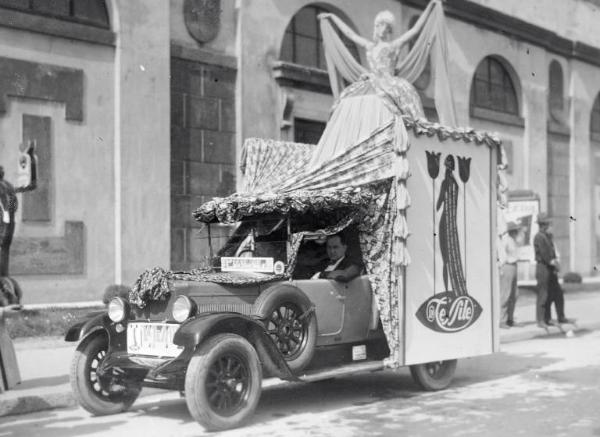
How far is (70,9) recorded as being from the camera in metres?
14.1

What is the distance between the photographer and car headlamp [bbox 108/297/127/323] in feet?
26.4

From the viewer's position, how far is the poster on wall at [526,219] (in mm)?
17812

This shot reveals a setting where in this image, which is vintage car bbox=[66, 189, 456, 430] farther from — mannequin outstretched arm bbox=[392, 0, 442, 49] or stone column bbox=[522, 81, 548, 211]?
stone column bbox=[522, 81, 548, 211]

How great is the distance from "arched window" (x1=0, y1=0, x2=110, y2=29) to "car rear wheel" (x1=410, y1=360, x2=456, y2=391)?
8.22m

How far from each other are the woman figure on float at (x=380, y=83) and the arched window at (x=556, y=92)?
15.4 m

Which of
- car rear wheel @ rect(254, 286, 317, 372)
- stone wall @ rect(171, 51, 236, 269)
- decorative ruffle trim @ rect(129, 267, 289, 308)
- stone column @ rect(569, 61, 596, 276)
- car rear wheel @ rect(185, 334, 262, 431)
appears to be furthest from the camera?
stone column @ rect(569, 61, 596, 276)

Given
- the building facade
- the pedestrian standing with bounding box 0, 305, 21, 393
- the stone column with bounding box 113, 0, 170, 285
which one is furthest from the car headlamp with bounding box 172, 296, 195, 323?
the stone column with bounding box 113, 0, 170, 285

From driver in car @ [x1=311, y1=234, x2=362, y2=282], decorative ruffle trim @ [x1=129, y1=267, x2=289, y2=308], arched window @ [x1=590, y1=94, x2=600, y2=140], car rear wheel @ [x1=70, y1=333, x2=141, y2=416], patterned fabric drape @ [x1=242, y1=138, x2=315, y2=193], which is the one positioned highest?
arched window @ [x1=590, y1=94, x2=600, y2=140]

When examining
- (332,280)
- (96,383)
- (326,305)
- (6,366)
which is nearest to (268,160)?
(332,280)

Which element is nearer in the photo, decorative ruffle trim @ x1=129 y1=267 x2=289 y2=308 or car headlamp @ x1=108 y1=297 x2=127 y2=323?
decorative ruffle trim @ x1=129 y1=267 x2=289 y2=308

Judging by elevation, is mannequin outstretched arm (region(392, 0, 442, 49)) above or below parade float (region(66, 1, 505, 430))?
above

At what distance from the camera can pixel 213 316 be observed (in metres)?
7.37

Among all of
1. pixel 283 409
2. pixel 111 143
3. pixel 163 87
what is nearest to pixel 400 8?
pixel 163 87

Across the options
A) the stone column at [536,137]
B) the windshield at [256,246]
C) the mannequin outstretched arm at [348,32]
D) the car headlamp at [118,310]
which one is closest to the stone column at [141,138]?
the mannequin outstretched arm at [348,32]
